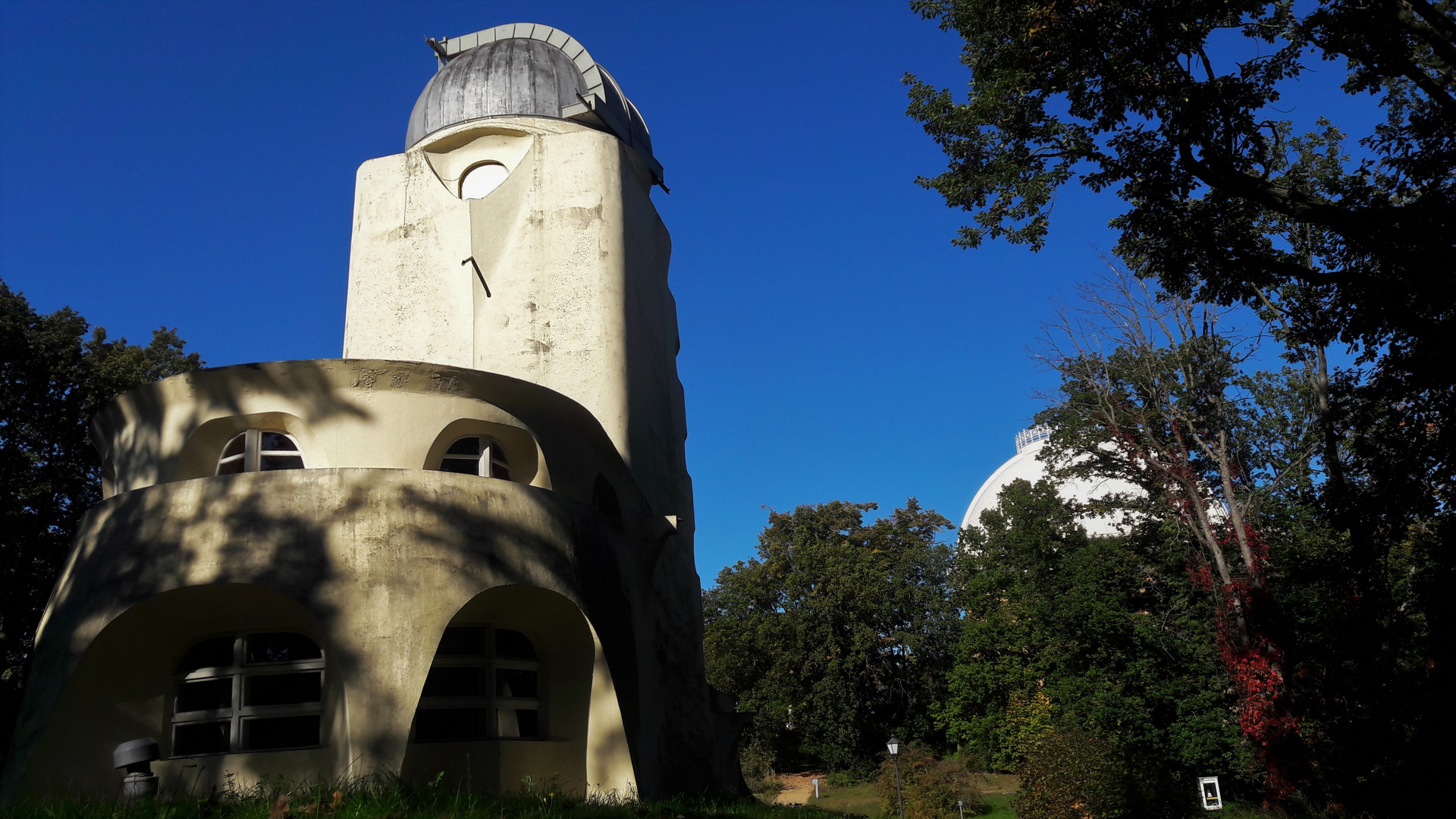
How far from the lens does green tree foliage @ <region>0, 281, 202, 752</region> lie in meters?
21.3

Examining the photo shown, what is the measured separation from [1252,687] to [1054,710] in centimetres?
888

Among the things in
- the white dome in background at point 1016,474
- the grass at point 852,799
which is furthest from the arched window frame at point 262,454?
the white dome in background at point 1016,474

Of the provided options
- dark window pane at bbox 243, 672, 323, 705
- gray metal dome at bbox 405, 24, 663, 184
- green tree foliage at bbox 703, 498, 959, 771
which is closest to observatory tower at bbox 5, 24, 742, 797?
dark window pane at bbox 243, 672, 323, 705

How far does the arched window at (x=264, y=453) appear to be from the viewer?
39.7 feet

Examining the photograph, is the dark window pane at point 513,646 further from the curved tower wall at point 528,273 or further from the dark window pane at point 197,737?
the curved tower wall at point 528,273

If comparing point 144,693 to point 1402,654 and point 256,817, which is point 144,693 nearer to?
point 256,817

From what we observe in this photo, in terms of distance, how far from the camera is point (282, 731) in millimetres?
11148

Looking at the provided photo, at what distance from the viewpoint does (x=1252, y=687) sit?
73.7 feet

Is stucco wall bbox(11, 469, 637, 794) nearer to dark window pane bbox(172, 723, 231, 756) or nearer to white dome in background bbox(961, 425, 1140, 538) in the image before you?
dark window pane bbox(172, 723, 231, 756)

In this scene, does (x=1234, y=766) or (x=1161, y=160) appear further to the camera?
(x=1234, y=766)

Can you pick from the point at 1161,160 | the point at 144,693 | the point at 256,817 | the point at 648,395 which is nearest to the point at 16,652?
the point at 144,693

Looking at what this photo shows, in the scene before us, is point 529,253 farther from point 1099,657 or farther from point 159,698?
point 1099,657

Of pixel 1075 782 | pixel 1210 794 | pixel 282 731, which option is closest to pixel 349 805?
pixel 282 731

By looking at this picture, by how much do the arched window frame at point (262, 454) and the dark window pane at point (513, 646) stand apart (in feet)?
10.4
